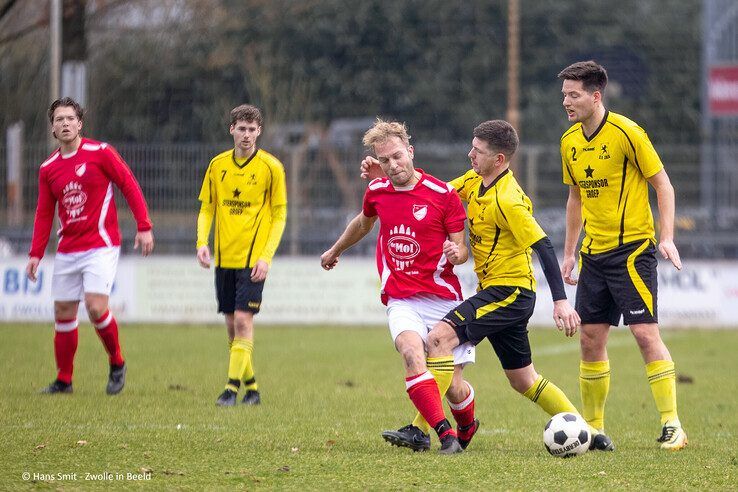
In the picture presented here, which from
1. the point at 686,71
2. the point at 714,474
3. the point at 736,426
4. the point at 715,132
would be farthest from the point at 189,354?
the point at 686,71

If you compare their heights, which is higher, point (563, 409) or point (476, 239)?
point (476, 239)

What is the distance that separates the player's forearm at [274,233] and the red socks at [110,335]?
1315 mm

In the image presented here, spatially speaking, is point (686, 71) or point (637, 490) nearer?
point (637, 490)

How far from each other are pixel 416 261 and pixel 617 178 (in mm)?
1261

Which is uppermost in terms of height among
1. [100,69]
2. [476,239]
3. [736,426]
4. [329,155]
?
[100,69]

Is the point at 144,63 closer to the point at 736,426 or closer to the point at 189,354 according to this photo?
the point at 189,354

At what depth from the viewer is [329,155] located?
16.8m

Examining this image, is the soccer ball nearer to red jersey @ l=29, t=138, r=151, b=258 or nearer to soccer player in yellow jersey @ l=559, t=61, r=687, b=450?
soccer player in yellow jersey @ l=559, t=61, r=687, b=450

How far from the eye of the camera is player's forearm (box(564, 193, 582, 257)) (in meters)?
7.38

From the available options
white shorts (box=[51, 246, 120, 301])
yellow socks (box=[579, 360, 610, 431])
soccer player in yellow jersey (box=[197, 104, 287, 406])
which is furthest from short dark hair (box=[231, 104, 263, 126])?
yellow socks (box=[579, 360, 610, 431])

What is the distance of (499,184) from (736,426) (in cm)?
283

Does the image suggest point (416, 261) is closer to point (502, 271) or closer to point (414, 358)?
point (502, 271)

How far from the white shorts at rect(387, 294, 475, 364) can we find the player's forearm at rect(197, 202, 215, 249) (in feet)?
8.41

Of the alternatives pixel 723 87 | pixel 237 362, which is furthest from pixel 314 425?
pixel 723 87
